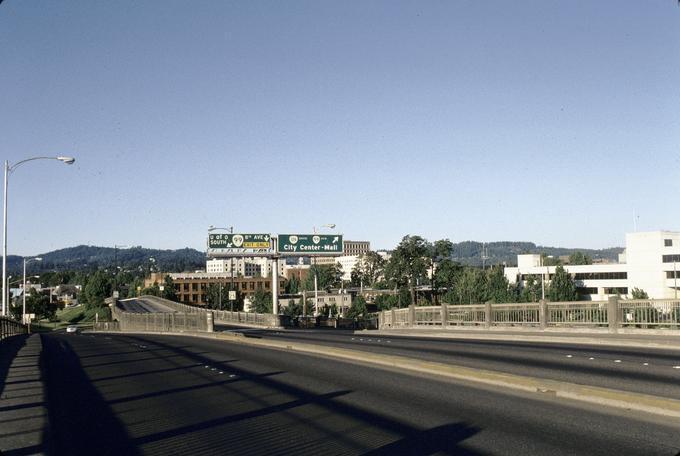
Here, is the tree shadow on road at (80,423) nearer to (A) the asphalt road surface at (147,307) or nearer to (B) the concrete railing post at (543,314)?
(B) the concrete railing post at (543,314)

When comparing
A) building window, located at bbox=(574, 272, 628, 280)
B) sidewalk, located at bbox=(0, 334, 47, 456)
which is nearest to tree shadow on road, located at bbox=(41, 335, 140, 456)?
sidewalk, located at bbox=(0, 334, 47, 456)

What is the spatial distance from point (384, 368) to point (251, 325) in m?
53.6

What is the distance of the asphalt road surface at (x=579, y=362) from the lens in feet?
49.7

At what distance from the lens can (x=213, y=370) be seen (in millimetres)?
20438

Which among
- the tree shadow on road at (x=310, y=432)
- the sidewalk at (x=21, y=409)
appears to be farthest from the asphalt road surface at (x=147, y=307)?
the tree shadow on road at (x=310, y=432)

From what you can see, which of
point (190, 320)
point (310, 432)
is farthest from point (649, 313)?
point (190, 320)

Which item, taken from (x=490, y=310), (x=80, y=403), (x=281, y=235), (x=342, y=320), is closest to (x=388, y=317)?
(x=490, y=310)

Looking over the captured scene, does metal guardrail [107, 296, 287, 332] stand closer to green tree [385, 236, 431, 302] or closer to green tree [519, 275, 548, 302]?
green tree [519, 275, 548, 302]

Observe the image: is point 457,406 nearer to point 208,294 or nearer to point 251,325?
point 251,325

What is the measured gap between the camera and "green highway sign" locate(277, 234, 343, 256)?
8512 cm

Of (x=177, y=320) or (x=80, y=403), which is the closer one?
(x=80, y=403)

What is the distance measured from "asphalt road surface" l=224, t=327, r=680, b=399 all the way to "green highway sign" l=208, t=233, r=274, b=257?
57.1m

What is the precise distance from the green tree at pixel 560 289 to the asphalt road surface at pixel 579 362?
256 ft

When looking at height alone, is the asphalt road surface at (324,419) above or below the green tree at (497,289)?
below
